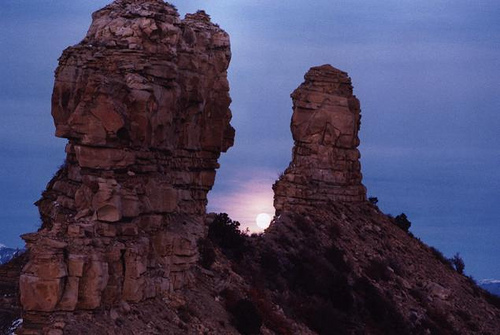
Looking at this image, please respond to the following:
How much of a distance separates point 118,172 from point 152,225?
254 centimetres

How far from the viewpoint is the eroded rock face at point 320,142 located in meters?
72.9

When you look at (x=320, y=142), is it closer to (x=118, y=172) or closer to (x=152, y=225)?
(x=152, y=225)

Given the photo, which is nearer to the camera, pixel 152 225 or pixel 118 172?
pixel 118 172

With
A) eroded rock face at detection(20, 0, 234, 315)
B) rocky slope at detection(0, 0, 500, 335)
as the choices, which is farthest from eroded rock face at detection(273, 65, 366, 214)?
eroded rock face at detection(20, 0, 234, 315)

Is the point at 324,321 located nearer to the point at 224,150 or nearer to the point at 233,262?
the point at 233,262

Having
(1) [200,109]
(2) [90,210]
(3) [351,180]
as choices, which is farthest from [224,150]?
(3) [351,180]

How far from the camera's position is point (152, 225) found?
45.3 m

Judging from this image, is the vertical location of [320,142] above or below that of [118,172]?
above

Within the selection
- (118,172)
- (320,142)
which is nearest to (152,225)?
(118,172)

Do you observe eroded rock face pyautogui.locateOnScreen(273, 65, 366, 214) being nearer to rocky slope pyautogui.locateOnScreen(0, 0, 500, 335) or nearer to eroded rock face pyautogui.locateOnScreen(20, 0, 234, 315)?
rocky slope pyautogui.locateOnScreen(0, 0, 500, 335)

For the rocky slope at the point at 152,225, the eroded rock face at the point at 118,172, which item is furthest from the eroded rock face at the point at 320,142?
the eroded rock face at the point at 118,172

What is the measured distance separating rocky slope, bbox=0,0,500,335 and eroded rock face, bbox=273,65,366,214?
5719mm

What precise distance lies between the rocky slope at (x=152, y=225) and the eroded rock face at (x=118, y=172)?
43mm

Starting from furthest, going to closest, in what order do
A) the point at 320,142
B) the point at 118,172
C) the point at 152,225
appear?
1. the point at 320,142
2. the point at 152,225
3. the point at 118,172
